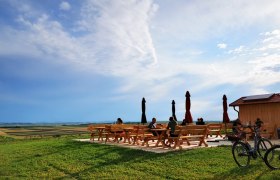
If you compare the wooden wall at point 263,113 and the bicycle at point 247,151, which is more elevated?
the wooden wall at point 263,113

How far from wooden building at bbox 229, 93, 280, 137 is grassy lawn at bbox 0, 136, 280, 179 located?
7.20m

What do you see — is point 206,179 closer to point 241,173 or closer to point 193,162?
point 241,173

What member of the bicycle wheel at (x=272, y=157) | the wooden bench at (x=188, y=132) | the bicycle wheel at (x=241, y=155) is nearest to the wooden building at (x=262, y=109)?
the wooden bench at (x=188, y=132)

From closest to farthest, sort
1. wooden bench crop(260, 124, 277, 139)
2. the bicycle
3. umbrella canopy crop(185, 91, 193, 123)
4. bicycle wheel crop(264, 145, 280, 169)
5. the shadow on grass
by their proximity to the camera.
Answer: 1. bicycle wheel crop(264, 145, 280, 169)
2. the bicycle
3. the shadow on grass
4. wooden bench crop(260, 124, 277, 139)
5. umbrella canopy crop(185, 91, 193, 123)

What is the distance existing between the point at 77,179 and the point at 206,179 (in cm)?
374

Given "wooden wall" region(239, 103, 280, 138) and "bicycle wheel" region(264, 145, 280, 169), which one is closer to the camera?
"bicycle wheel" region(264, 145, 280, 169)

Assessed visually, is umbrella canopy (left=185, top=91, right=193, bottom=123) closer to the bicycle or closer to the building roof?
the building roof

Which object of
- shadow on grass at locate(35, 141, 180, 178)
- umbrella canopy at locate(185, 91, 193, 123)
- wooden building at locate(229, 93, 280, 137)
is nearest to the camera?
shadow on grass at locate(35, 141, 180, 178)

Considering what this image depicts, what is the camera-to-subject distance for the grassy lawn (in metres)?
9.92

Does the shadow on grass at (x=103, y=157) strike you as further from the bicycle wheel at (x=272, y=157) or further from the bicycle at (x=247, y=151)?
the bicycle wheel at (x=272, y=157)

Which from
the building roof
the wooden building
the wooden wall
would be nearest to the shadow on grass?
the wooden building

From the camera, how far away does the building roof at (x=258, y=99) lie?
19766 mm

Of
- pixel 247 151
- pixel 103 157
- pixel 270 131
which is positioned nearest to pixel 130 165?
pixel 103 157

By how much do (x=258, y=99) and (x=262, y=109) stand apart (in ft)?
2.06
